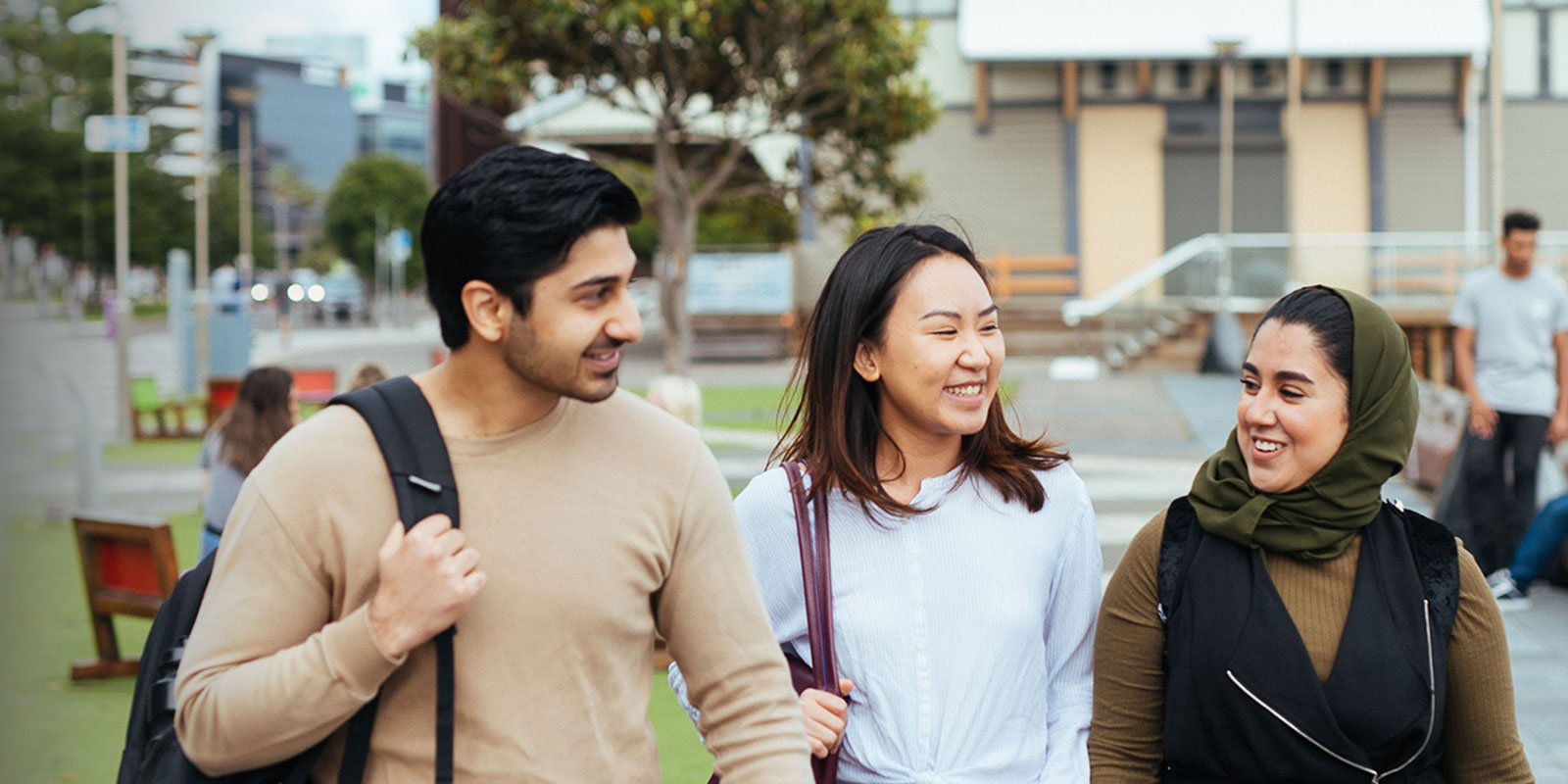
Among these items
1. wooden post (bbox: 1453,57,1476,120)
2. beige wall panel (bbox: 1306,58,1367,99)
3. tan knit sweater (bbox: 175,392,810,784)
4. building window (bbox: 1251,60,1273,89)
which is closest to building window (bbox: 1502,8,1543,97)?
wooden post (bbox: 1453,57,1476,120)

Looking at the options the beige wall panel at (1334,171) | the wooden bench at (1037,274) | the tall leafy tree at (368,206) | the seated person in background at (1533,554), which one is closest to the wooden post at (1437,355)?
the seated person in background at (1533,554)

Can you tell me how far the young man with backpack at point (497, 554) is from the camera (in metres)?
1.82

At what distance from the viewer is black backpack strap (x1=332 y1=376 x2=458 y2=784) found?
1882 mm

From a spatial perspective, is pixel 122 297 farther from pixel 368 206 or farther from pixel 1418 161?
pixel 368 206

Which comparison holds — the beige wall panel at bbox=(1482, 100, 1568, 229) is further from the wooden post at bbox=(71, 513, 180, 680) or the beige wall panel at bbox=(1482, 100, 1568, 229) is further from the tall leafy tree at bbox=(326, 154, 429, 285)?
the tall leafy tree at bbox=(326, 154, 429, 285)

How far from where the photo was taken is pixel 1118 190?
1217 inches

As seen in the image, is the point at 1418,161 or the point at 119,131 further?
the point at 1418,161

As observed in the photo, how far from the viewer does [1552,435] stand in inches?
309

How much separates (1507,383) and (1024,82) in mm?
24115

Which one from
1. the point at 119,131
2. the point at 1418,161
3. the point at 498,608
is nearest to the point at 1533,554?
the point at 498,608

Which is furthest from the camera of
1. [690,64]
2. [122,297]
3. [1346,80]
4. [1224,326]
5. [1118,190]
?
[1118,190]

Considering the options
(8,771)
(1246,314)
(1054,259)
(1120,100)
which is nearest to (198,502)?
(8,771)

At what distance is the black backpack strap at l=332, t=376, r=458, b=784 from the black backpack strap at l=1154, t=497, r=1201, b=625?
124 centimetres

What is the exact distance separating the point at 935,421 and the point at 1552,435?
6290 mm
